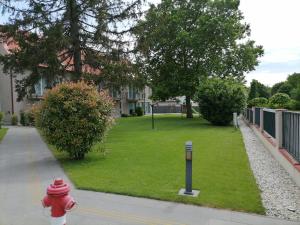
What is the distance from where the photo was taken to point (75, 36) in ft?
61.1

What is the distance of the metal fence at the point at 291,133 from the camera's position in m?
7.60

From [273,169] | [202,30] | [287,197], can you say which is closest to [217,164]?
[273,169]

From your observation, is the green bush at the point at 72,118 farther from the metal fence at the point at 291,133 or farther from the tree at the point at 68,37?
the tree at the point at 68,37

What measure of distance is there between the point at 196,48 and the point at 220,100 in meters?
9.29

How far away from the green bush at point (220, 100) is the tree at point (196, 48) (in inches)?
277

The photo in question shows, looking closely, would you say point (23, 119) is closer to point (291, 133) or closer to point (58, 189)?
point (291, 133)

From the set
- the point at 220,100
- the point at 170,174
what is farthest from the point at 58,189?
the point at 220,100

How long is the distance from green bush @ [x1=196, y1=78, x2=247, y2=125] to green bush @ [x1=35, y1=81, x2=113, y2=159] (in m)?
14.2

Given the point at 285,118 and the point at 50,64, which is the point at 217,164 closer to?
the point at 285,118

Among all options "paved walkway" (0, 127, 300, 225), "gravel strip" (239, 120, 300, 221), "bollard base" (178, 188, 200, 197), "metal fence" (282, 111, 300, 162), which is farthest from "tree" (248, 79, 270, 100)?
"paved walkway" (0, 127, 300, 225)

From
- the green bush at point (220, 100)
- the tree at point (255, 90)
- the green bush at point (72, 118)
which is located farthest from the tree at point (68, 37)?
the tree at point (255, 90)

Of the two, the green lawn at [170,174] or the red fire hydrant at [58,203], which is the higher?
the red fire hydrant at [58,203]

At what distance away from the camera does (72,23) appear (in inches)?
728

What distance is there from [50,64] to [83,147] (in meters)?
9.51
